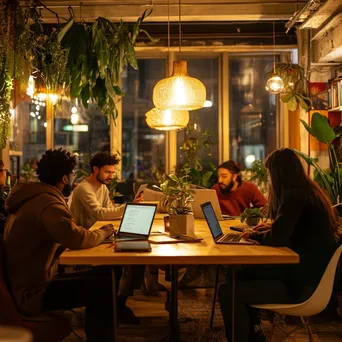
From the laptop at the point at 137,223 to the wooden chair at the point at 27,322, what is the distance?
62 cm

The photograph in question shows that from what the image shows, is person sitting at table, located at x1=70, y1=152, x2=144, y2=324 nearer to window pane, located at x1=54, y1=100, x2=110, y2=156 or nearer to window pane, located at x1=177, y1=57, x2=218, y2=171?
window pane, located at x1=177, y1=57, x2=218, y2=171

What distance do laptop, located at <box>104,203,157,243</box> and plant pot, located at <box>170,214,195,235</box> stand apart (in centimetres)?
→ 18

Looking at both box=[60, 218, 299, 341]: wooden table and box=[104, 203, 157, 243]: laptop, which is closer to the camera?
box=[60, 218, 299, 341]: wooden table

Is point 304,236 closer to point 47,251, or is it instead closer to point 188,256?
point 188,256

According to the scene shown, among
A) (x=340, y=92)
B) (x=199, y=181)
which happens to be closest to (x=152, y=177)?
(x=199, y=181)

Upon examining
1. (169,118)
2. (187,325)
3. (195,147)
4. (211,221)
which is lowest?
(187,325)

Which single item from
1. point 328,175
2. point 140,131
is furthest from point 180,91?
point 140,131

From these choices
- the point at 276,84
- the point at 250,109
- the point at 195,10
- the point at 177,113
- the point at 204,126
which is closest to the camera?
the point at 177,113

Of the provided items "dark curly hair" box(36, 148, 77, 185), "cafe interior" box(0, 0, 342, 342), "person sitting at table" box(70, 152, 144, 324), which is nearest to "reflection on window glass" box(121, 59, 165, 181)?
"cafe interior" box(0, 0, 342, 342)

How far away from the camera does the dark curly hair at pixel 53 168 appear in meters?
2.78

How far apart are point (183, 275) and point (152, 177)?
3.05m

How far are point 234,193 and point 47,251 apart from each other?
3.03 m

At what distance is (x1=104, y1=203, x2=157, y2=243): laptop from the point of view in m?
3.08

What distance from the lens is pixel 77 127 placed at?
26.1 feet
